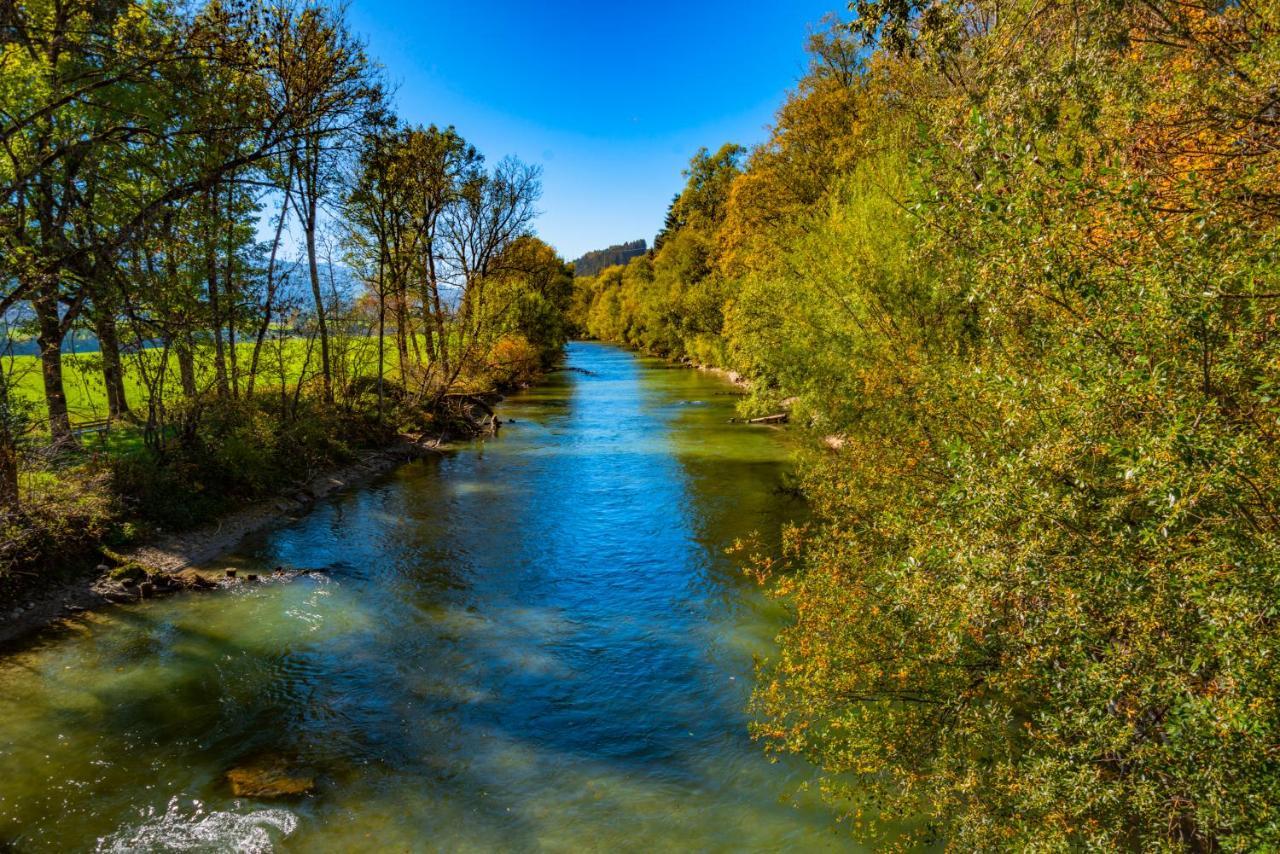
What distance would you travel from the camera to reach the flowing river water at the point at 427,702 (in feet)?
24.8

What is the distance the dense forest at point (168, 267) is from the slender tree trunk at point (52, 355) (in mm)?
56

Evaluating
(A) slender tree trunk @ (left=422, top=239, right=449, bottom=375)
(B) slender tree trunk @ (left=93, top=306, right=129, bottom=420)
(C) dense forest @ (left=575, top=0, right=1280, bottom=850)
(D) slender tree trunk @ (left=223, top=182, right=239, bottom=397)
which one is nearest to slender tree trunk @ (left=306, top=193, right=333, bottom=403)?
(D) slender tree trunk @ (left=223, top=182, right=239, bottom=397)

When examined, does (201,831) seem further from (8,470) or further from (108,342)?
(108,342)

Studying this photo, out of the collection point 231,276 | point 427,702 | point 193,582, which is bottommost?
point 427,702

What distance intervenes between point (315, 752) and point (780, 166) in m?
36.7

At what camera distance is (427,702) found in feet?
32.9

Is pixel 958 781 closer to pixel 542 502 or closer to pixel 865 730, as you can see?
pixel 865 730

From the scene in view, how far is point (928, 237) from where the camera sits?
746cm

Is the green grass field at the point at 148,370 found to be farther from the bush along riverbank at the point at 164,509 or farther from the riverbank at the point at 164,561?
the riverbank at the point at 164,561

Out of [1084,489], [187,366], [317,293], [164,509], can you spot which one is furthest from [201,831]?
[317,293]

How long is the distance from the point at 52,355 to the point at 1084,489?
18.6 metres

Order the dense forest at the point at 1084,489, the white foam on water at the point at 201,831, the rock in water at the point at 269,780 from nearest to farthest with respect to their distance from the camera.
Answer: the dense forest at the point at 1084,489 < the white foam on water at the point at 201,831 < the rock in water at the point at 269,780

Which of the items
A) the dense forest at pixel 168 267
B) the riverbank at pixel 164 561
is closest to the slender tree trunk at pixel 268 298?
the dense forest at pixel 168 267

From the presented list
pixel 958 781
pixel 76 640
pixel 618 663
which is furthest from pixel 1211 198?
pixel 76 640
